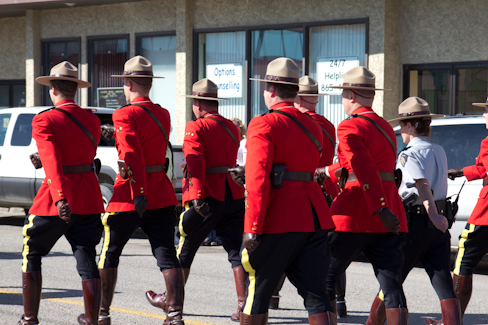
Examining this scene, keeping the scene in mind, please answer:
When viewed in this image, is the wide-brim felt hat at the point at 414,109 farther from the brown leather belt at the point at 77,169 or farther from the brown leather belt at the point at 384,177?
the brown leather belt at the point at 77,169

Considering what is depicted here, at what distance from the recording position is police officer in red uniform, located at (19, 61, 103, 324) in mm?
5387

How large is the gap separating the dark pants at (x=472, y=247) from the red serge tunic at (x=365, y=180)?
1.08 meters

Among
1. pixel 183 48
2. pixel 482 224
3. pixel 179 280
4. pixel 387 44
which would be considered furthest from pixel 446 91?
pixel 179 280

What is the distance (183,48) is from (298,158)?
40.1 ft

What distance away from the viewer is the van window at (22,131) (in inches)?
485

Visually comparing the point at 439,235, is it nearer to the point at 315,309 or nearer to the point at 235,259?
the point at 315,309

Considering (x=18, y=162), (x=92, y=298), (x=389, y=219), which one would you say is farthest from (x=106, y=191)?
(x=389, y=219)

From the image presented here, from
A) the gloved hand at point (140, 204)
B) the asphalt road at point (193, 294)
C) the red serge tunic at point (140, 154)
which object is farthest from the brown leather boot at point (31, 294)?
the gloved hand at point (140, 204)

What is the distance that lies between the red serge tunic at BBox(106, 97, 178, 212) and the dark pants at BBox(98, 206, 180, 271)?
79 millimetres

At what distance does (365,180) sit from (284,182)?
25.3 inches

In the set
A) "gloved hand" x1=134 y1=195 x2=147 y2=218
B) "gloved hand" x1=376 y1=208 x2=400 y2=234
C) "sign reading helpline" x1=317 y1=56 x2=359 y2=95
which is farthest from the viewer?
"sign reading helpline" x1=317 y1=56 x2=359 y2=95

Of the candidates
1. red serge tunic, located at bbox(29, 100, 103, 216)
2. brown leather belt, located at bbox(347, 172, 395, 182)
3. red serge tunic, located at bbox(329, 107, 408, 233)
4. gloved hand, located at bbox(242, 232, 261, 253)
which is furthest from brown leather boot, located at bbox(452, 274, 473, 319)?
red serge tunic, located at bbox(29, 100, 103, 216)

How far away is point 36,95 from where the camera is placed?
1870 cm

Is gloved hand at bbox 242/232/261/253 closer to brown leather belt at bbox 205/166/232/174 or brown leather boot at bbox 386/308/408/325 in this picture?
brown leather boot at bbox 386/308/408/325
